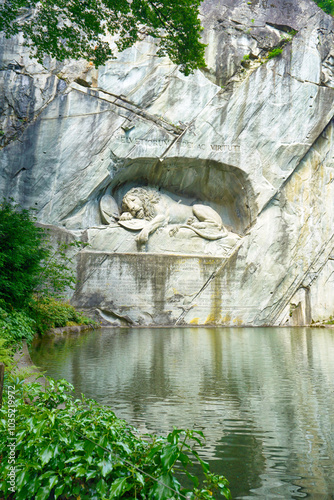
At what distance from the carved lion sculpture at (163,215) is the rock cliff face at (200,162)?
19 cm

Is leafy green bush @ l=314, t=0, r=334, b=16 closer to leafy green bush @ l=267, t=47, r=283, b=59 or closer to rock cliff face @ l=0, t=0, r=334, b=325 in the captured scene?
rock cliff face @ l=0, t=0, r=334, b=325

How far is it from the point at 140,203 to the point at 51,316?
6335mm

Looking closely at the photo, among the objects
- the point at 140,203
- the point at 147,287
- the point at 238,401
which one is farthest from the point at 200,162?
the point at 238,401

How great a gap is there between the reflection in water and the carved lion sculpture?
8.29 meters

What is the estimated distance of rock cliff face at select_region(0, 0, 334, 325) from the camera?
552 inches

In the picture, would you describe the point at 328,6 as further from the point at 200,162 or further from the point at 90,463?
the point at 90,463

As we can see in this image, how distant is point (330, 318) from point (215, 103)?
8.35 metres

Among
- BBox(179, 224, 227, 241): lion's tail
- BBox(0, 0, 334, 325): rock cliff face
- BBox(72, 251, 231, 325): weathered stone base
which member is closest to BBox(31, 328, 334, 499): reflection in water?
BBox(72, 251, 231, 325): weathered stone base

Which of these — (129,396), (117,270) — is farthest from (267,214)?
(129,396)

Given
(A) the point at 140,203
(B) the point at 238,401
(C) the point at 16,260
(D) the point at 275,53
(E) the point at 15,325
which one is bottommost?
(B) the point at 238,401

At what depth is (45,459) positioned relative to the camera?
5.22 ft

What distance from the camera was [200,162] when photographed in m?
15.4

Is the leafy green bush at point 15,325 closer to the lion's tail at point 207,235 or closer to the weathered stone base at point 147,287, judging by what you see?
the weathered stone base at point 147,287

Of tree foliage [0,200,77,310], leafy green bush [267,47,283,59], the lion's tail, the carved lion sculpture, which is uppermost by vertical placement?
leafy green bush [267,47,283,59]
